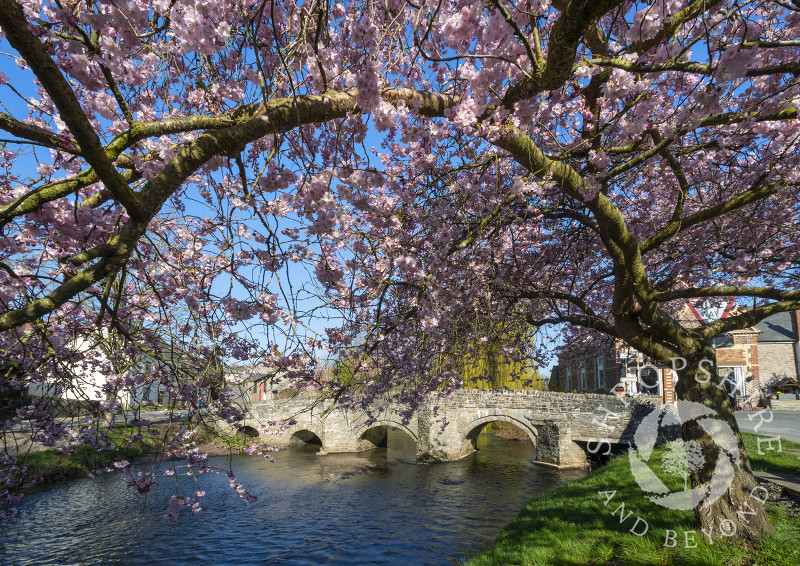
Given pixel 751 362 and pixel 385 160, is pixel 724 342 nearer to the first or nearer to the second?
pixel 751 362

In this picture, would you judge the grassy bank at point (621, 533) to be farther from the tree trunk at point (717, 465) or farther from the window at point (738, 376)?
the window at point (738, 376)

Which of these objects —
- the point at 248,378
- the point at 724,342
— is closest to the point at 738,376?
the point at 724,342

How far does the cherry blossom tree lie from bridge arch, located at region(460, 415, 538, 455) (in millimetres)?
14650

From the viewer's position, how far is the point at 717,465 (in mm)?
4918

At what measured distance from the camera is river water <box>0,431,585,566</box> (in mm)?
10398

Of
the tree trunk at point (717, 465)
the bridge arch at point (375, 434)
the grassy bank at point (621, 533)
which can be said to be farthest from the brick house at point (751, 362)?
the tree trunk at point (717, 465)

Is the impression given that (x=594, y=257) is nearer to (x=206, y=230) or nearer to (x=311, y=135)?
(x=311, y=135)

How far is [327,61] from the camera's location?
3.12 metres

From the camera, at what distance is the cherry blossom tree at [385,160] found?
263cm

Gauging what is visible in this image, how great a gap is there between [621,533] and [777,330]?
3290cm

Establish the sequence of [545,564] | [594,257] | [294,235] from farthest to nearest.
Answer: [594,257]
[545,564]
[294,235]

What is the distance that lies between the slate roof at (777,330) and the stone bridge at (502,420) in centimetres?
1902

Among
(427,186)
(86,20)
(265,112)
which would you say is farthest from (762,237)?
(86,20)

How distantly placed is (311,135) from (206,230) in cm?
131
